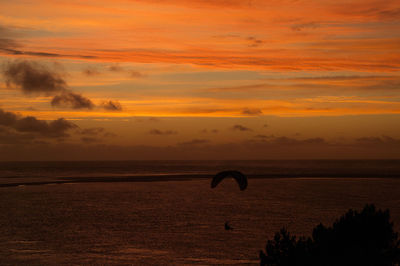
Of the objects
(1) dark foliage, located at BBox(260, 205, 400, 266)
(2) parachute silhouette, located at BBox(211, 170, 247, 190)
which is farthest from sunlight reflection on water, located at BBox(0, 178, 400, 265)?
(1) dark foliage, located at BBox(260, 205, 400, 266)

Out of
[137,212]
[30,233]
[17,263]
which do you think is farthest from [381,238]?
[137,212]

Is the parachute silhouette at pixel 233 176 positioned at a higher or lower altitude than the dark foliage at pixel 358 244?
higher

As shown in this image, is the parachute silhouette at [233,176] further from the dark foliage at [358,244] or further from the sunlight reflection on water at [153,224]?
the dark foliage at [358,244]

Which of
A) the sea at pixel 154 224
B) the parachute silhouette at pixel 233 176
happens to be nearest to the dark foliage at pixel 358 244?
the parachute silhouette at pixel 233 176

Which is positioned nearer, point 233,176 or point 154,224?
point 233,176

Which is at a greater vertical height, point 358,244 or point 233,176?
point 233,176

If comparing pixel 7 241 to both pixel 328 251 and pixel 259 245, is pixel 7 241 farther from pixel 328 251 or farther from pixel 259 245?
pixel 328 251

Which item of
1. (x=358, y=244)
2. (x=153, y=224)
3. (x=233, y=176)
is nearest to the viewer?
(x=358, y=244)

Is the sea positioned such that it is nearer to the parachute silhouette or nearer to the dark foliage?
the parachute silhouette

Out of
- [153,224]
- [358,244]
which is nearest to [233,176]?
[358,244]

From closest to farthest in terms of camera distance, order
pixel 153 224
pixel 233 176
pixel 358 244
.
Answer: pixel 358 244
pixel 233 176
pixel 153 224

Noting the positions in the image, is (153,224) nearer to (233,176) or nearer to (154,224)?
(154,224)

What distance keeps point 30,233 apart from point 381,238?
5224 cm

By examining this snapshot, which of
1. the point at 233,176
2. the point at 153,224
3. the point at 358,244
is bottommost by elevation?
the point at 358,244
